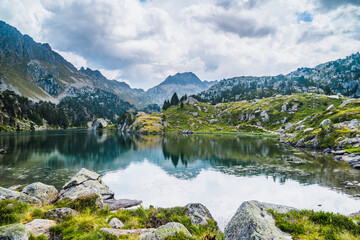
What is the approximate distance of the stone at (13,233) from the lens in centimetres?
820

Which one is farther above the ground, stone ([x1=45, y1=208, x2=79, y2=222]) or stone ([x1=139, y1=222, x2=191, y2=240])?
stone ([x1=139, y1=222, x2=191, y2=240])

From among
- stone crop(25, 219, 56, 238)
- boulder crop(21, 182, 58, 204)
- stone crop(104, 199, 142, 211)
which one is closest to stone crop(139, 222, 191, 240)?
stone crop(25, 219, 56, 238)

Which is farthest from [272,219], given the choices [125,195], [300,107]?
[300,107]

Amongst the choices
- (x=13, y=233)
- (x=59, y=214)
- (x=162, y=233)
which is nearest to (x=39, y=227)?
(x=59, y=214)

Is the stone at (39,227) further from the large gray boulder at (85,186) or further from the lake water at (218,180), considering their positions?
the lake water at (218,180)

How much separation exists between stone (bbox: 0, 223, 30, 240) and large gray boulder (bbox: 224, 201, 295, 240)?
1000 cm

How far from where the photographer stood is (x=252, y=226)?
8641 millimetres

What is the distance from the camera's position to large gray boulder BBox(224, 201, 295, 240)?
823cm

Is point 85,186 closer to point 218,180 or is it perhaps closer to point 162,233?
point 162,233

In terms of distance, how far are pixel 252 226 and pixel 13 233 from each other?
1118 cm

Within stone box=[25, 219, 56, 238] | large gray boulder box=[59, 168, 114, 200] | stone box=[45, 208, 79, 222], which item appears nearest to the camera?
Answer: stone box=[25, 219, 56, 238]

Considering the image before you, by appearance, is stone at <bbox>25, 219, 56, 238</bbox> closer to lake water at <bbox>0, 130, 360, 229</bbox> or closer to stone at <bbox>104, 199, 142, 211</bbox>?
stone at <bbox>104, 199, 142, 211</bbox>

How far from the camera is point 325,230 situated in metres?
9.02

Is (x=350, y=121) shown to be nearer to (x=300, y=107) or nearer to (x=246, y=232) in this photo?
(x=246, y=232)
